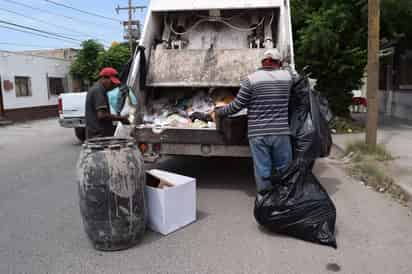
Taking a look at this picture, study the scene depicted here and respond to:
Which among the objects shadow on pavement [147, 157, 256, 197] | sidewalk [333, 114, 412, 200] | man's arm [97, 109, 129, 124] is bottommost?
shadow on pavement [147, 157, 256, 197]

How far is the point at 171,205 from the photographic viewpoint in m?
3.85

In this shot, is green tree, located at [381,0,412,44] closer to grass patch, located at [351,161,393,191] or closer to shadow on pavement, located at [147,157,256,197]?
grass patch, located at [351,161,393,191]

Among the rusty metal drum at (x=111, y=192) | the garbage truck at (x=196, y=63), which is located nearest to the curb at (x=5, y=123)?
the garbage truck at (x=196, y=63)

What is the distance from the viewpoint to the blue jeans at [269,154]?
4.01 m

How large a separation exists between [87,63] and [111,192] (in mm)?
22219

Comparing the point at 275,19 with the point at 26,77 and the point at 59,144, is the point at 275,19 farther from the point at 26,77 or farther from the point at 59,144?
the point at 26,77

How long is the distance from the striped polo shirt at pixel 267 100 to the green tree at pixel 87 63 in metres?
21.3

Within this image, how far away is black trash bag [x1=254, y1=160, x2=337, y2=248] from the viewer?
3572 millimetres

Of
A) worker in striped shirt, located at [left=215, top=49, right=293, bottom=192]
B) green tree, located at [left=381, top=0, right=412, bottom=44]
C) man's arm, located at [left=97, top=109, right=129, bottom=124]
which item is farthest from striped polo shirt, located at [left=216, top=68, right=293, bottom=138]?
green tree, located at [left=381, top=0, right=412, bottom=44]

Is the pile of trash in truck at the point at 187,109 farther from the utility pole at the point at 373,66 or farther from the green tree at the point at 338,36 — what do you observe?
the green tree at the point at 338,36

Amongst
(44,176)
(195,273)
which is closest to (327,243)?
(195,273)

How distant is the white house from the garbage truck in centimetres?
1470

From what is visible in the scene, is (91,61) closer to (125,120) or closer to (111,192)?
(125,120)

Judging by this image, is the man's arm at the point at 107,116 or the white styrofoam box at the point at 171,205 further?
the man's arm at the point at 107,116
